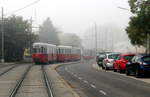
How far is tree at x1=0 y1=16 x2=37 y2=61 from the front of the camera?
250 feet

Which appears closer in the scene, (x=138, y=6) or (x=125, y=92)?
(x=125, y=92)

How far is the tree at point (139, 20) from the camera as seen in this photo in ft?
128

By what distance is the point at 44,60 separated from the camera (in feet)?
200

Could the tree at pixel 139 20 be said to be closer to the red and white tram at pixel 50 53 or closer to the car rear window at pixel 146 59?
the car rear window at pixel 146 59

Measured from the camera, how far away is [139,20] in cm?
3928

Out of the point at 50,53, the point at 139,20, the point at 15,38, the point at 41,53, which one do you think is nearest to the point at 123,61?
the point at 139,20

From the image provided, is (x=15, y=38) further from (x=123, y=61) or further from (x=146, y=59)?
(x=146, y=59)

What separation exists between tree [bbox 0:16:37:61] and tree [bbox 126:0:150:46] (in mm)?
36782

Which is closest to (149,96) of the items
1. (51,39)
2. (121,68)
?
(121,68)

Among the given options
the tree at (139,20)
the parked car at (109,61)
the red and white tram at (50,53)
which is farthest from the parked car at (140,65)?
the red and white tram at (50,53)

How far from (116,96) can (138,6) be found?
2461 centimetres

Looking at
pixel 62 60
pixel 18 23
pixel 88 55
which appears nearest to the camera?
pixel 62 60

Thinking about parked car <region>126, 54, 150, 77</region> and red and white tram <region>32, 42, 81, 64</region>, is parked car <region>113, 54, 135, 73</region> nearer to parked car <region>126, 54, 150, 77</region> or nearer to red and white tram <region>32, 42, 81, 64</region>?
parked car <region>126, 54, 150, 77</region>

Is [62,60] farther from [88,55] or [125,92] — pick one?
[125,92]
